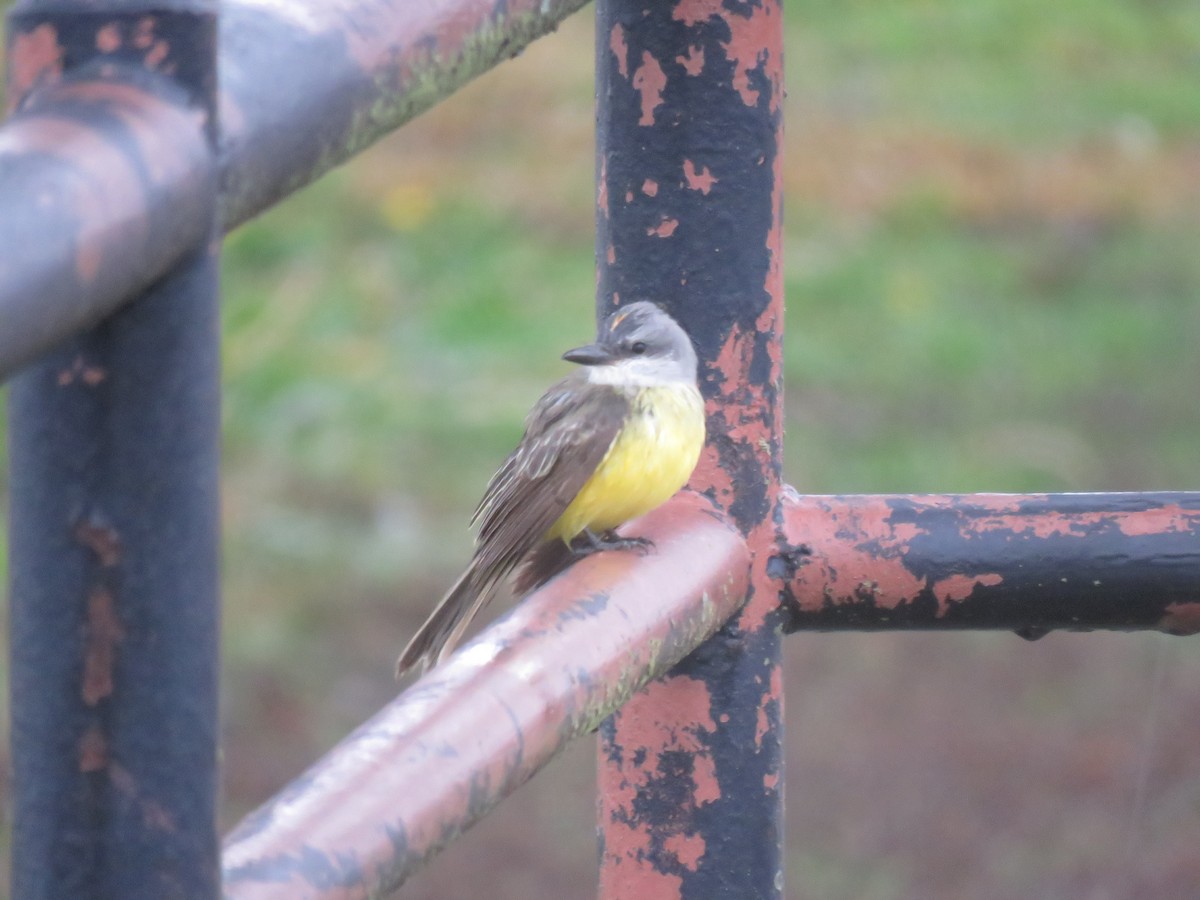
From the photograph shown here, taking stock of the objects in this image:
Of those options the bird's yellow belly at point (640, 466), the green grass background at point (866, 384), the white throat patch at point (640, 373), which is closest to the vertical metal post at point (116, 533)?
the white throat patch at point (640, 373)

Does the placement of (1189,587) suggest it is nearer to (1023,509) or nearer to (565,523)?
(1023,509)

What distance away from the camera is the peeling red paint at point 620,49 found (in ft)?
5.49

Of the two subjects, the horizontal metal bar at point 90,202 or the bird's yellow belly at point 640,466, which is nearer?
the horizontal metal bar at point 90,202

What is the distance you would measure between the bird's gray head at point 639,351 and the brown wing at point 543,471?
52 millimetres

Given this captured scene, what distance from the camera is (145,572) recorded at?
2.35 feet

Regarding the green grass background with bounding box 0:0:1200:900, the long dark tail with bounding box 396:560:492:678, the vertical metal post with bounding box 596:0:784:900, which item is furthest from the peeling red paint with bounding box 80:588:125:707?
the green grass background with bounding box 0:0:1200:900

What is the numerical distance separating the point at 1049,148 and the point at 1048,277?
2.71 m

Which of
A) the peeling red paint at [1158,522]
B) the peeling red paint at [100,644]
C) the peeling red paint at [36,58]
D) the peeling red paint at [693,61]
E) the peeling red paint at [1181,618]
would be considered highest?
the peeling red paint at [36,58]

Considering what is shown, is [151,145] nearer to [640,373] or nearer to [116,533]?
[116,533]

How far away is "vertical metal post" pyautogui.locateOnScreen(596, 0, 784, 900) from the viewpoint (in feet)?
5.47

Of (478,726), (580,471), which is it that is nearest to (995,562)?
(478,726)

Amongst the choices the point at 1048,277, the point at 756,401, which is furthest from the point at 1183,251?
the point at 756,401

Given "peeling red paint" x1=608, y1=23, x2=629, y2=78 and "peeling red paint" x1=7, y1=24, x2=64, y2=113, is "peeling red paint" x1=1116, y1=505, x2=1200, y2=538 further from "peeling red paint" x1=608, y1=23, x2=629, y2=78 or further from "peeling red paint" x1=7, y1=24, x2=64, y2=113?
"peeling red paint" x1=7, y1=24, x2=64, y2=113

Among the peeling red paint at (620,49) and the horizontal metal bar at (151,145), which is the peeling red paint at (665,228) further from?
the horizontal metal bar at (151,145)
